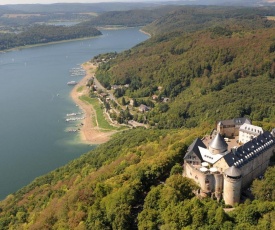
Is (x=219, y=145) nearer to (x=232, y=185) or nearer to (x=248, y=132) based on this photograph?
(x=232, y=185)

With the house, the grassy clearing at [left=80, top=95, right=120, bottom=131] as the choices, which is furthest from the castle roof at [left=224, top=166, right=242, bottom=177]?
the house

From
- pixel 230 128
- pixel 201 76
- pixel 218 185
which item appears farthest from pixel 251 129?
pixel 201 76

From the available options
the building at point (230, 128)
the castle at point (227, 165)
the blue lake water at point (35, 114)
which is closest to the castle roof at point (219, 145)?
the castle at point (227, 165)

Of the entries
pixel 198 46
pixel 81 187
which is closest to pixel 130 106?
pixel 198 46

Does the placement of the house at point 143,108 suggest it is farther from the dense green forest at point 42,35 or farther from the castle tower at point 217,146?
the dense green forest at point 42,35

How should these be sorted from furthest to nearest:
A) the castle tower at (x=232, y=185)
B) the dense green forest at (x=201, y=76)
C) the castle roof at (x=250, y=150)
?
the dense green forest at (x=201, y=76)
the castle roof at (x=250, y=150)
the castle tower at (x=232, y=185)

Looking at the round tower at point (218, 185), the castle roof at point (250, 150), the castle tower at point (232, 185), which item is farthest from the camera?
the castle roof at point (250, 150)

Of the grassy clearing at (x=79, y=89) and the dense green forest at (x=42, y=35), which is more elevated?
the dense green forest at (x=42, y=35)
